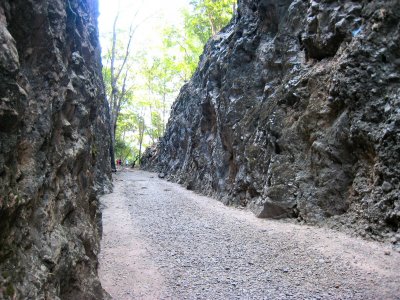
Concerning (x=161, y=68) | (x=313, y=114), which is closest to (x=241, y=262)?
(x=313, y=114)

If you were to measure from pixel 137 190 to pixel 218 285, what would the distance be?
11397 millimetres

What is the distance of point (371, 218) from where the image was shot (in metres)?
6.59

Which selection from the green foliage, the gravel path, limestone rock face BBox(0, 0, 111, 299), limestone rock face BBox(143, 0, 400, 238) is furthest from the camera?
the green foliage

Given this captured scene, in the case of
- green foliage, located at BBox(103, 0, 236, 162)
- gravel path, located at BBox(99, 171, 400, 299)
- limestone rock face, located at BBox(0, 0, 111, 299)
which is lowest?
gravel path, located at BBox(99, 171, 400, 299)

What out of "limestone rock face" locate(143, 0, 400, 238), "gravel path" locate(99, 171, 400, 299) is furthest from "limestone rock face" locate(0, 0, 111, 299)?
"limestone rock face" locate(143, 0, 400, 238)

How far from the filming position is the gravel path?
509cm

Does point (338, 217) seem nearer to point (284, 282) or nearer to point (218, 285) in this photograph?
point (284, 282)

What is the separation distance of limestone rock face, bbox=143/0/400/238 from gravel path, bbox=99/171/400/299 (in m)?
0.95

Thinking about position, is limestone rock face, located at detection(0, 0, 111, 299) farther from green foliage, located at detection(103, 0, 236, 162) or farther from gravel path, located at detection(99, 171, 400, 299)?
green foliage, located at detection(103, 0, 236, 162)

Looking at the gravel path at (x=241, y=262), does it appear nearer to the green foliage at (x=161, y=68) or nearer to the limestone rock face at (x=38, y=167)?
the limestone rock face at (x=38, y=167)

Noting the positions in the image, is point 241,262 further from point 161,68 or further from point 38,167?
point 161,68

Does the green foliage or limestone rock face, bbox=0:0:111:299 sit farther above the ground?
the green foliage

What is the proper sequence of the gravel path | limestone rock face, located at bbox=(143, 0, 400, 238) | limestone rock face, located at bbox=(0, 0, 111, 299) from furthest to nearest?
limestone rock face, located at bbox=(143, 0, 400, 238) < the gravel path < limestone rock face, located at bbox=(0, 0, 111, 299)

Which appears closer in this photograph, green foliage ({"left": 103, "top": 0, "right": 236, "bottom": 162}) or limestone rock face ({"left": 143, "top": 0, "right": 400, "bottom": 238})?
limestone rock face ({"left": 143, "top": 0, "right": 400, "bottom": 238})
